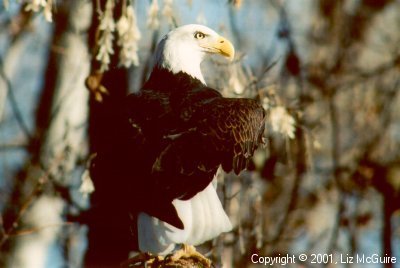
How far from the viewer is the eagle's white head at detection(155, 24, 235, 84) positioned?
5953mm

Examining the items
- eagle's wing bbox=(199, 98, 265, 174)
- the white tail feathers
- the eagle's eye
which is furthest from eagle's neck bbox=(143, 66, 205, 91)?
the white tail feathers

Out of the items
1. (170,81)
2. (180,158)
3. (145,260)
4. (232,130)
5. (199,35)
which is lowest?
(145,260)

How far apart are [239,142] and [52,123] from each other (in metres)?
1.77

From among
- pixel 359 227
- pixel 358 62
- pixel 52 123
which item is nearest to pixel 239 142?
pixel 52 123

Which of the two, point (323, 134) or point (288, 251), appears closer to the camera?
point (288, 251)

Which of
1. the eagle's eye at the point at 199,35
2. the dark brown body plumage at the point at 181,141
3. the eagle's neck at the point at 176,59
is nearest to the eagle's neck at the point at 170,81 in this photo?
the eagle's neck at the point at 176,59

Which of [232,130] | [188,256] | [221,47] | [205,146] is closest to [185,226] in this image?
[188,256]

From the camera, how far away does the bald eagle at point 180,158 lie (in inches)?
190

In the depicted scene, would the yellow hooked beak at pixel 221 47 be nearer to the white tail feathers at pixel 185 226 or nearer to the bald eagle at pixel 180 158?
the bald eagle at pixel 180 158

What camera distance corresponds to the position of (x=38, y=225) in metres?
6.48

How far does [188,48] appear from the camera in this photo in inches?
236

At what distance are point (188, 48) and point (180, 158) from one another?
4.21 feet

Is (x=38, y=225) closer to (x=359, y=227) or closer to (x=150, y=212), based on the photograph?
(x=150, y=212)

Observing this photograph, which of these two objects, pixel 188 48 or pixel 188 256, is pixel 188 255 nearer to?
pixel 188 256
